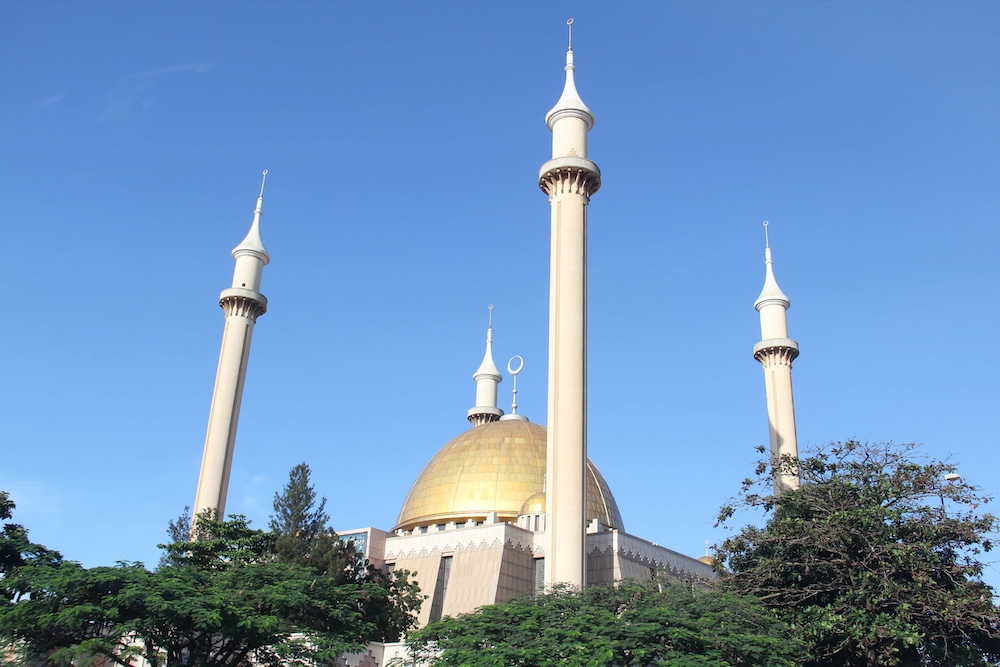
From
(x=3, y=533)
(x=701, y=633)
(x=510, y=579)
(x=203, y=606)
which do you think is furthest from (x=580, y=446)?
(x=3, y=533)

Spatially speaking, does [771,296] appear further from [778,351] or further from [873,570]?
[873,570]

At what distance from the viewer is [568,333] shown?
3161 centimetres

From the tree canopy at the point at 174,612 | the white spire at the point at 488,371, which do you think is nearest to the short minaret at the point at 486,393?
the white spire at the point at 488,371

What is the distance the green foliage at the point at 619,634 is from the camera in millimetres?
19234

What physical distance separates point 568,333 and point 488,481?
12301 millimetres

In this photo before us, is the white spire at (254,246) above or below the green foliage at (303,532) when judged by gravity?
above

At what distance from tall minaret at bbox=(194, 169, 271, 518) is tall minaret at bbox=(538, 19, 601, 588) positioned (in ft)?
47.6

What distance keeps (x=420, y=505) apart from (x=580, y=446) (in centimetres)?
1460

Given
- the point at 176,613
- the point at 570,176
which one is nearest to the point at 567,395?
the point at 570,176

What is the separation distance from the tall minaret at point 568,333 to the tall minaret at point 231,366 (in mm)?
14498

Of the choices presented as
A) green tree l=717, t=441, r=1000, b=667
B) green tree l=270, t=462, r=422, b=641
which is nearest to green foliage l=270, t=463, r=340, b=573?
green tree l=270, t=462, r=422, b=641

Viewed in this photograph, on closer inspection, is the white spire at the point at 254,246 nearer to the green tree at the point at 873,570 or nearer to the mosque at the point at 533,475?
the mosque at the point at 533,475

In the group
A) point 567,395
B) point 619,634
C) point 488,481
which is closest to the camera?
point 619,634

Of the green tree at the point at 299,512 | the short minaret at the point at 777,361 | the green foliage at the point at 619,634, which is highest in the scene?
the short minaret at the point at 777,361
